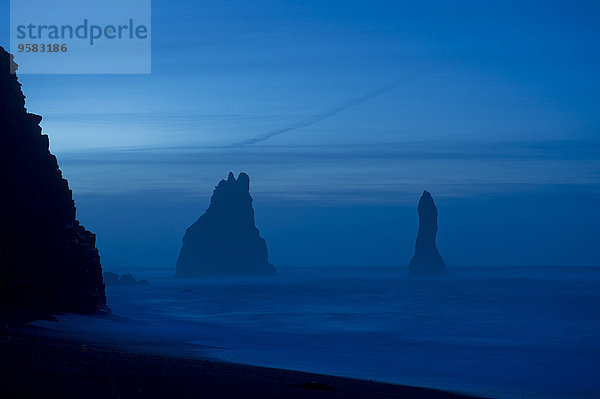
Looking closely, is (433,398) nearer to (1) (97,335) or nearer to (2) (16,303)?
(1) (97,335)

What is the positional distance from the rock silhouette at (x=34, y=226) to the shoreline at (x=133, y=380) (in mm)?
15718

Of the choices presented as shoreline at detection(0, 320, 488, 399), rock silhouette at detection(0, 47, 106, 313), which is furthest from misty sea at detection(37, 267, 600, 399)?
shoreline at detection(0, 320, 488, 399)

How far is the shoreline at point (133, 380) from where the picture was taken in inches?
392

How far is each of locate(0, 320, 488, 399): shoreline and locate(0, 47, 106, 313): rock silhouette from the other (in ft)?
51.6

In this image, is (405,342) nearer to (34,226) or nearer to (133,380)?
(34,226)

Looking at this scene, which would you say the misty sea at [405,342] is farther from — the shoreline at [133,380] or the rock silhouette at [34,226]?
the shoreline at [133,380]

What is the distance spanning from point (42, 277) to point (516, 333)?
33.2 metres

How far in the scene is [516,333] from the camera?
46781 millimetres

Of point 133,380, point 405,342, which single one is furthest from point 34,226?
point 405,342

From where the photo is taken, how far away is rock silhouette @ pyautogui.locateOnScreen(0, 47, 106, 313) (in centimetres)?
2997

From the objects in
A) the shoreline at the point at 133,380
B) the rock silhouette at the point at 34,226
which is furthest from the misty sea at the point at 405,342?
the shoreline at the point at 133,380

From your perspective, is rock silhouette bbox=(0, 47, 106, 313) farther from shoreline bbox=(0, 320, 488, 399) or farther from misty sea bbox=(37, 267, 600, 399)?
shoreline bbox=(0, 320, 488, 399)

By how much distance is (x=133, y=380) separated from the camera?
11844 mm

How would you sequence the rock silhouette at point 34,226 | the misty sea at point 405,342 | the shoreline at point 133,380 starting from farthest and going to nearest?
the rock silhouette at point 34,226 → the misty sea at point 405,342 → the shoreline at point 133,380
